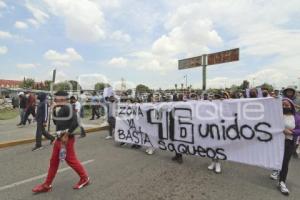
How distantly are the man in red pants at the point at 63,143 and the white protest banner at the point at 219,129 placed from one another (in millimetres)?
2648

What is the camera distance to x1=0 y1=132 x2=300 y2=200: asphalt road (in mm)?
4328

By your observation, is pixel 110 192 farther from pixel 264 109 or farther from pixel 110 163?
pixel 264 109

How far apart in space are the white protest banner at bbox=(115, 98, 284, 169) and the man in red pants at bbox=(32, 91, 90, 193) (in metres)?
2.65

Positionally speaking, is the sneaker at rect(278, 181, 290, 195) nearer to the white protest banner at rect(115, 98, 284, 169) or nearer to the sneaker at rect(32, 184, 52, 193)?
the white protest banner at rect(115, 98, 284, 169)

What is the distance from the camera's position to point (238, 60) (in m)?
19.7

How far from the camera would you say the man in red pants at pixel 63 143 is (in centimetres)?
452

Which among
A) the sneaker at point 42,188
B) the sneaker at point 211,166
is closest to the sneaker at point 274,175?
the sneaker at point 211,166

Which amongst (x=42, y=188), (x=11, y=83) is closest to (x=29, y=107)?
(x=42, y=188)

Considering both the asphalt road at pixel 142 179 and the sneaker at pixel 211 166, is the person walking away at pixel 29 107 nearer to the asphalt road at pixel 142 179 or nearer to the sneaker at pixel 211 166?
the asphalt road at pixel 142 179

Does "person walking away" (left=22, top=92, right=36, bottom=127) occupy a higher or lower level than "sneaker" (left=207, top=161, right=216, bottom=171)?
higher

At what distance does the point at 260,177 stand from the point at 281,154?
85cm

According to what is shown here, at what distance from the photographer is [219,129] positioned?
18.7 ft

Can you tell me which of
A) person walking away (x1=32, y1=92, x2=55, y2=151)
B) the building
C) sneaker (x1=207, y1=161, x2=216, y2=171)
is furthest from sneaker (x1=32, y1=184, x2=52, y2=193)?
the building

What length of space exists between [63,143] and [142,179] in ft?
5.77
